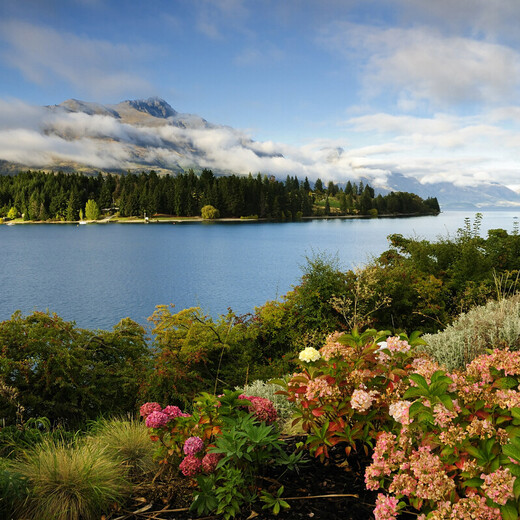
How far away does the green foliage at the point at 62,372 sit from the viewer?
5.17m

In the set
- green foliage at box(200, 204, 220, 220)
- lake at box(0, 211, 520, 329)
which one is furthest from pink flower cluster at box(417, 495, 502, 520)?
green foliage at box(200, 204, 220, 220)

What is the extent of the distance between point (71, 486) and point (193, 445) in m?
0.88

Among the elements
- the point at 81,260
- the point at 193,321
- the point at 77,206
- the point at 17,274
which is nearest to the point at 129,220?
the point at 77,206

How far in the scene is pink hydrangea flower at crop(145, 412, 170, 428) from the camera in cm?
258

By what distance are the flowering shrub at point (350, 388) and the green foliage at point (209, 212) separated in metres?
91.4

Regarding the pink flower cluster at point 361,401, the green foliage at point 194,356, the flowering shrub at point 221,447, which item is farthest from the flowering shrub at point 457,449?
the green foliage at point 194,356

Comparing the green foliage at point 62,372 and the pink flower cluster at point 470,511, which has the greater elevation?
the pink flower cluster at point 470,511

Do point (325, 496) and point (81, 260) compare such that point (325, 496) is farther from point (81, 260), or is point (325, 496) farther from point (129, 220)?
point (129, 220)

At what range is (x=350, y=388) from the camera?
8.54 feet

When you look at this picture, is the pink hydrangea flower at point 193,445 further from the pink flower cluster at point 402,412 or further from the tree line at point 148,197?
the tree line at point 148,197

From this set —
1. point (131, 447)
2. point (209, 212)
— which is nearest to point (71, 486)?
point (131, 447)

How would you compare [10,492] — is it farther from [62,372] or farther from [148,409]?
[62,372]

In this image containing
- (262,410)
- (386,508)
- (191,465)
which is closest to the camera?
(386,508)

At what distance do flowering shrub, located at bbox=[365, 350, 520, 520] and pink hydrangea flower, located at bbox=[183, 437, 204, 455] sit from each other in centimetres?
101
